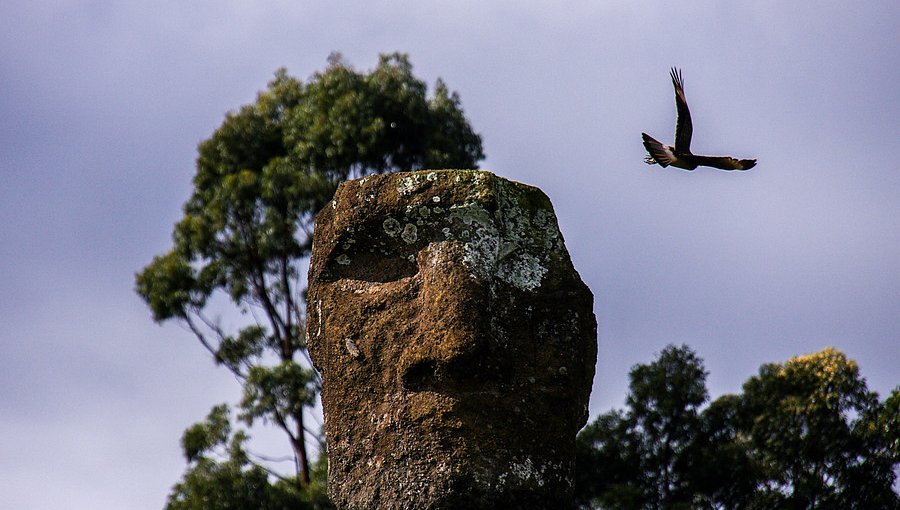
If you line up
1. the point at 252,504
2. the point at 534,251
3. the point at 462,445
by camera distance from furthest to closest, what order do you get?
the point at 252,504
the point at 534,251
the point at 462,445

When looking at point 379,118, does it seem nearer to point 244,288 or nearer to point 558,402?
point 244,288

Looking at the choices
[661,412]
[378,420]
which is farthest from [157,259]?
[378,420]

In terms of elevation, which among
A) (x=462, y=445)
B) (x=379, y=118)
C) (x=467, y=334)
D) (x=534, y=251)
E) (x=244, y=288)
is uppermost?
(x=379, y=118)

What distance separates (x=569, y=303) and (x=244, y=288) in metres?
15.8

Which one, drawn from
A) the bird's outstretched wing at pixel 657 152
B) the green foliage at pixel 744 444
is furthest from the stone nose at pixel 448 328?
the green foliage at pixel 744 444

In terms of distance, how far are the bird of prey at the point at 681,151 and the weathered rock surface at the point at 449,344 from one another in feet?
2.87

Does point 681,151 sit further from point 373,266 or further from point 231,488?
point 231,488

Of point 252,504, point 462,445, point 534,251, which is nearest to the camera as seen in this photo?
point 462,445

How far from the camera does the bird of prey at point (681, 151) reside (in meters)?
7.77

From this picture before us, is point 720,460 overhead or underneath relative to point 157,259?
underneath

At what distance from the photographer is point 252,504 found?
61.5ft

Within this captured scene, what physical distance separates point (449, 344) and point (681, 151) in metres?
1.89

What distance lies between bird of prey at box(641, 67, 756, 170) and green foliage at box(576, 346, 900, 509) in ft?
33.5

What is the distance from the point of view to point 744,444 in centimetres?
1944
